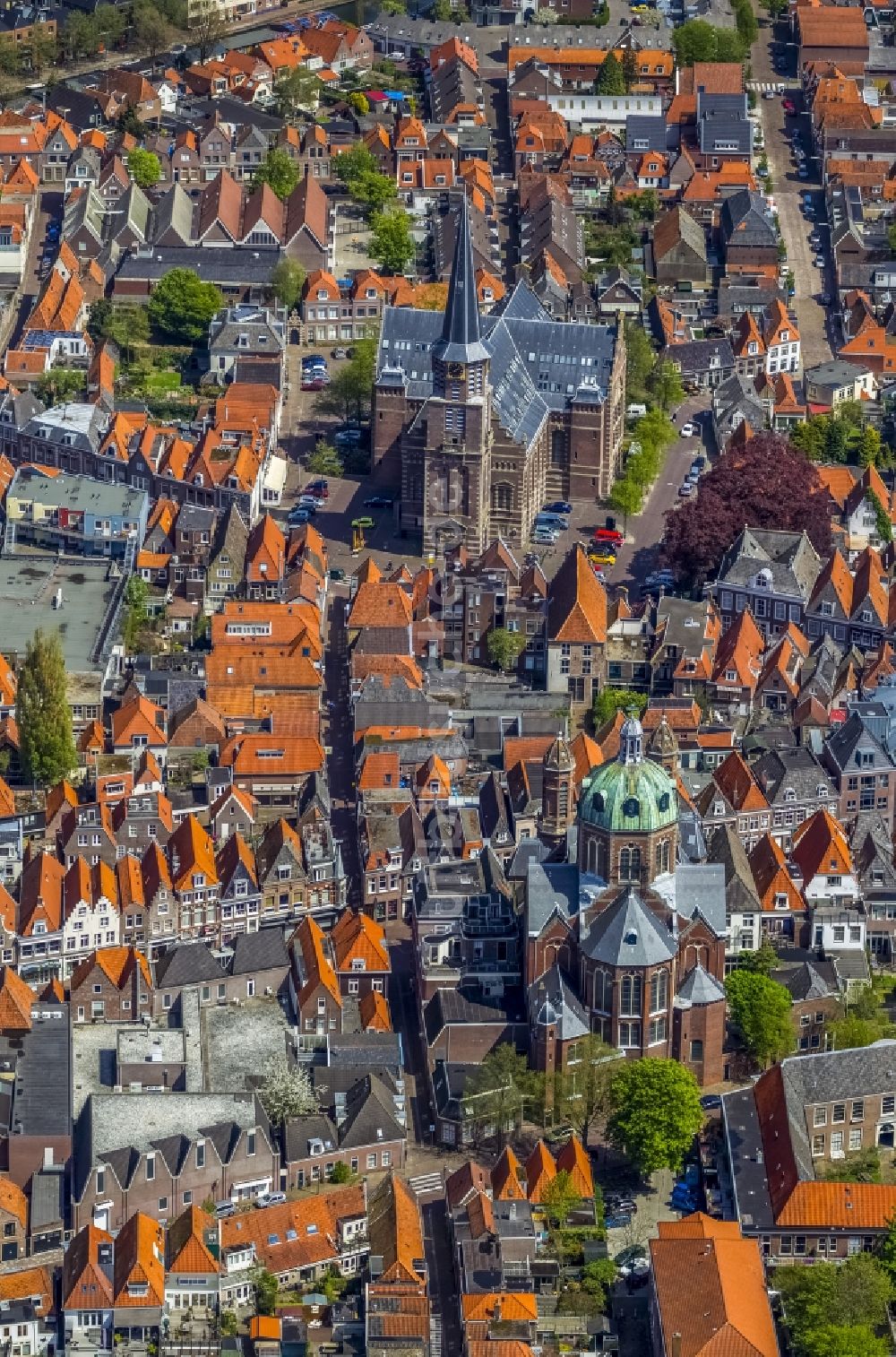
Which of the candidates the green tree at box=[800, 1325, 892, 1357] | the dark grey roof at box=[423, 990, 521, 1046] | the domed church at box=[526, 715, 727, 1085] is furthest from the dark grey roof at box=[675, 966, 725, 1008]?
the green tree at box=[800, 1325, 892, 1357]

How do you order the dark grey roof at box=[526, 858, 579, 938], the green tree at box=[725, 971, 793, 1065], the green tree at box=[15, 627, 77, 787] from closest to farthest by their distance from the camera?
the dark grey roof at box=[526, 858, 579, 938] < the green tree at box=[725, 971, 793, 1065] < the green tree at box=[15, 627, 77, 787]

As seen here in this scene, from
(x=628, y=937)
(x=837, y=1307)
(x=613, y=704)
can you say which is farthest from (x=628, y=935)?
(x=613, y=704)

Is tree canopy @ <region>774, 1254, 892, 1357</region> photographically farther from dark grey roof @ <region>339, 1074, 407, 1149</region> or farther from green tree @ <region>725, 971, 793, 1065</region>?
dark grey roof @ <region>339, 1074, 407, 1149</region>

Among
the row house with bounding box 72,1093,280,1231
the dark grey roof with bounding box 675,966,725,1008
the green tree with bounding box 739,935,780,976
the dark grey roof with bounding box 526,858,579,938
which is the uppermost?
the dark grey roof with bounding box 526,858,579,938

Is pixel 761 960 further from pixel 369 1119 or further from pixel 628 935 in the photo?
pixel 369 1119

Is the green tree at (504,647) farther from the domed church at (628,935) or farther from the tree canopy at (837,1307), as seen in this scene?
the tree canopy at (837,1307)

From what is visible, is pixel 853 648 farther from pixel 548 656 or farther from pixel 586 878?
pixel 586 878

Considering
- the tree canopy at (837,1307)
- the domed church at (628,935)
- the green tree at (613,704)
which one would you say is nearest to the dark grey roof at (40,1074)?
the domed church at (628,935)
